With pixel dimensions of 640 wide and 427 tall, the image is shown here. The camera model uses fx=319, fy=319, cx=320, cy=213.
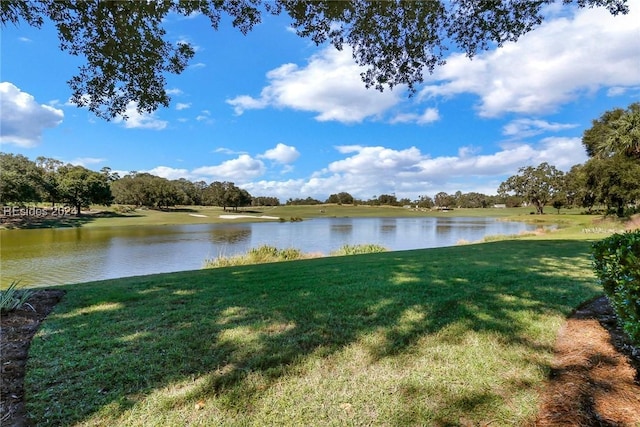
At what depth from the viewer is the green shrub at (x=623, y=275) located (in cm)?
230

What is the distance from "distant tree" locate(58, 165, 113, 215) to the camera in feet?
163

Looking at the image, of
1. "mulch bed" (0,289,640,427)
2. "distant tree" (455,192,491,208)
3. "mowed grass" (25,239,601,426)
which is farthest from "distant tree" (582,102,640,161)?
"distant tree" (455,192,491,208)

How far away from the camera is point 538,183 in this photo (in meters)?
60.3

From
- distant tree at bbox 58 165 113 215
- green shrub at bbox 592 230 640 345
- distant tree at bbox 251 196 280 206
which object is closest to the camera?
green shrub at bbox 592 230 640 345

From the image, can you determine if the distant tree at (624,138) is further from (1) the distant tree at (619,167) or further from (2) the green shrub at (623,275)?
(2) the green shrub at (623,275)

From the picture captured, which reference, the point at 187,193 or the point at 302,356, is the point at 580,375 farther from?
the point at 187,193

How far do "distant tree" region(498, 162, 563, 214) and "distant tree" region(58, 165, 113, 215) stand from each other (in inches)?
3001

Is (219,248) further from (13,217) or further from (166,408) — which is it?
(13,217)

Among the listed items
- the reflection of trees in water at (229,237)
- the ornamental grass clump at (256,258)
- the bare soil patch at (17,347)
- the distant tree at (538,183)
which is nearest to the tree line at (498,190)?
the distant tree at (538,183)

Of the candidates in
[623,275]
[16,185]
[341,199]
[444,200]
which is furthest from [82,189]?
[444,200]

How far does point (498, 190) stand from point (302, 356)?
247ft

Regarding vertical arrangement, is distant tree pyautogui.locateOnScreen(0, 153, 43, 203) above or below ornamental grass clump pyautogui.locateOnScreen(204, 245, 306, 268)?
above

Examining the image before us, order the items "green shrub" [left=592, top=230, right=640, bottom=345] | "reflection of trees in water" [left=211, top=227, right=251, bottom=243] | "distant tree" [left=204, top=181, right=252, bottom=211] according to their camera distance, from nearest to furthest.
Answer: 1. "green shrub" [left=592, top=230, right=640, bottom=345]
2. "reflection of trees in water" [left=211, top=227, right=251, bottom=243]
3. "distant tree" [left=204, top=181, right=252, bottom=211]

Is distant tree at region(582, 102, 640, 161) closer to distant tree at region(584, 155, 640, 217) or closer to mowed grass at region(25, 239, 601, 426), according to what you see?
distant tree at region(584, 155, 640, 217)
